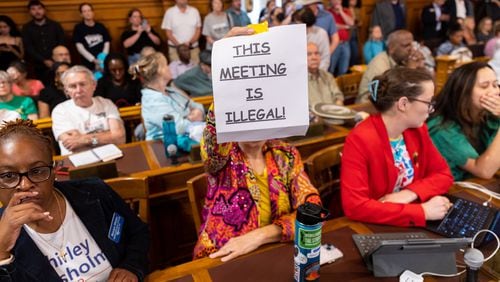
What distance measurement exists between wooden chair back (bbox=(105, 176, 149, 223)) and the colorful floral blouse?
305mm

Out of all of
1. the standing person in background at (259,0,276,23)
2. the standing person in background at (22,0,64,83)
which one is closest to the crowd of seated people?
the standing person in background at (22,0,64,83)

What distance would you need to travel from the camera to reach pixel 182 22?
5.84 m

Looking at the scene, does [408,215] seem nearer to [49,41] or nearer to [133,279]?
[133,279]

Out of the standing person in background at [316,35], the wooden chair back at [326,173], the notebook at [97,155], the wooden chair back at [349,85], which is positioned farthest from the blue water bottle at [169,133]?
the standing person in background at [316,35]

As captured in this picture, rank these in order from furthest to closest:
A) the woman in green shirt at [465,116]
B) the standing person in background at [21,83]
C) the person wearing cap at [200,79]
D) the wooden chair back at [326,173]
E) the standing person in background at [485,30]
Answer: the standing person in background at [485,30]
the person wearing cap at [200,79]
the standing person in background at [21,83]
the woman in green shirt at [465,116]
the wooden chair back at [326,173]

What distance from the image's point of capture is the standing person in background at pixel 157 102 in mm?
2912

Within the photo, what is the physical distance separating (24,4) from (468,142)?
560cm

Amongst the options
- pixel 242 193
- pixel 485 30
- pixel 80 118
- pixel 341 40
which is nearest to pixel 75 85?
pixel 80 118

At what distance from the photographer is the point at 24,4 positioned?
17.7ft

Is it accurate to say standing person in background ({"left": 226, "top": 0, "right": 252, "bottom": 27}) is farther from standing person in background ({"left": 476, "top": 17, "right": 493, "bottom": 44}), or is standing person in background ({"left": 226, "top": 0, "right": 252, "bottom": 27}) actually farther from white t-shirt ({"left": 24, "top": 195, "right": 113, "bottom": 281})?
white t-shirt ({"left": 24, "top": 195, "right": 113, "bottom": 281})

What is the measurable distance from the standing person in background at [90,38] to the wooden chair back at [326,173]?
4166 mm

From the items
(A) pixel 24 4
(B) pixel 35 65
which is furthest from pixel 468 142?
(A) pixel 24 4

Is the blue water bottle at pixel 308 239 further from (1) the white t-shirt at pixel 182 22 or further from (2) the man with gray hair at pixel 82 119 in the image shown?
(1) the white t-shirt at pixel 182 22

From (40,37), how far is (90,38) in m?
0.60
